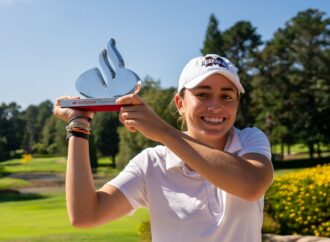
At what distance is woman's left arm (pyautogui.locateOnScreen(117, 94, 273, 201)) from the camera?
1.44m

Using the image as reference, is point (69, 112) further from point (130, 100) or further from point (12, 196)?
point (12, 196)

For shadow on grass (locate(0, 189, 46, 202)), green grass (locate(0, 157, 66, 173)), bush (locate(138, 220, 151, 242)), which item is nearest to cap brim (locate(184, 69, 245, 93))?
bush (locate(138, 220, 151, 242))

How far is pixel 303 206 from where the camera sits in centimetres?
743

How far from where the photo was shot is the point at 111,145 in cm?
4716

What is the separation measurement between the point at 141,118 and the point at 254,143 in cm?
44

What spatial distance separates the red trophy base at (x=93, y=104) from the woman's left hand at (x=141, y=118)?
0.21 ft

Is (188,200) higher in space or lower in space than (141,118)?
lower

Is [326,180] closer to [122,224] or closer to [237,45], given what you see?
[122,224]

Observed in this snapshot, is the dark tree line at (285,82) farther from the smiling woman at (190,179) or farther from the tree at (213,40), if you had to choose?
the smiling woman at (190,179)

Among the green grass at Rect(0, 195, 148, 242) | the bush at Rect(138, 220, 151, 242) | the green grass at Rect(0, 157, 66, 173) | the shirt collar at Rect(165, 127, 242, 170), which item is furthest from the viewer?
the green grass at Rect(0, 157, 66, 173)

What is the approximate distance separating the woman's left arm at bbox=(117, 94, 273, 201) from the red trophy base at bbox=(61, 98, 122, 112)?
0.37ft

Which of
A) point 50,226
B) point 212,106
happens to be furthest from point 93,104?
point 50,226

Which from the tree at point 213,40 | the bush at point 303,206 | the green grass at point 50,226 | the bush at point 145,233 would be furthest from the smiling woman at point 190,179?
the tree at point 213,40

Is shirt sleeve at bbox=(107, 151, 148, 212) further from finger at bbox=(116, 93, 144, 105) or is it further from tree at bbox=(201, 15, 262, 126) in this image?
tree at bbox=(201, 15, 262, 126)
